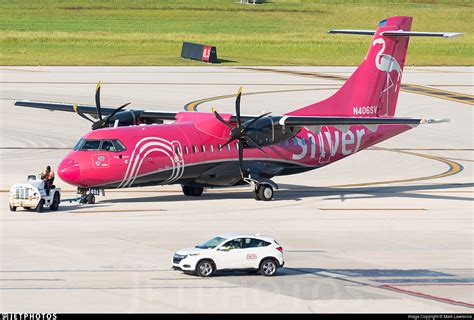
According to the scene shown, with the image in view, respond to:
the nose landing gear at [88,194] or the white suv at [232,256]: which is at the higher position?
the nose landing gear at [88,194]

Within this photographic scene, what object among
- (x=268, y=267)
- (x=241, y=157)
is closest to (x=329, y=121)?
(x=241, y=157)

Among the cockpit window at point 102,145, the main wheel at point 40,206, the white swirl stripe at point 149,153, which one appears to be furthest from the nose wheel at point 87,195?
the main wheel at point 40,206

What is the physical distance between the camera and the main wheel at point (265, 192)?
141 feet

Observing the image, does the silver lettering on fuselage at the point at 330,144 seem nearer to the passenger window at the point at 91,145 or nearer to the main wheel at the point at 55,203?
the passenger window at the point at 91,145

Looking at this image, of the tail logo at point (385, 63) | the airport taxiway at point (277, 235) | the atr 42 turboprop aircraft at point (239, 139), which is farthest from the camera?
the tail logo at point (385, 63)

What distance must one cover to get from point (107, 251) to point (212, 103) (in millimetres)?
45460

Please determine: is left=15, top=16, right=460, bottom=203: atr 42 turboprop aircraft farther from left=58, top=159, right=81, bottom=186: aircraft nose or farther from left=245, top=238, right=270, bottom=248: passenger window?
left=245, top=238, right=270, bottom=248: passenger window

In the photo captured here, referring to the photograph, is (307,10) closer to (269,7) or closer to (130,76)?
(269,7)

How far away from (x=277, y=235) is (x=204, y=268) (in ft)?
26.0

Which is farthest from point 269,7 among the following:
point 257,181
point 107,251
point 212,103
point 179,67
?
point 107,251

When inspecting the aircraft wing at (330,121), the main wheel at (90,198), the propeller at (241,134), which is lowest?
the main wheel at (90,198)

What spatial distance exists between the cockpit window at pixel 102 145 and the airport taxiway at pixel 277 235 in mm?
2430

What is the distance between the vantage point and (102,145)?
3991 centimetres

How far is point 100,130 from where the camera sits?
1604 inches
